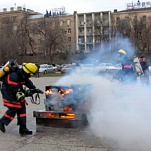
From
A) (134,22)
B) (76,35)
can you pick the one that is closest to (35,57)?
(76,35)

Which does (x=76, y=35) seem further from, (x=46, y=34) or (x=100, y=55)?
(x=100, y=55)

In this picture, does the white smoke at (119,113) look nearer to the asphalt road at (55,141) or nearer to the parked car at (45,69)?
the asphalt road at (55,141)

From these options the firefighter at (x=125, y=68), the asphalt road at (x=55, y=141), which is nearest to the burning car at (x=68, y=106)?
the asphalt road at (x=55, y=141)

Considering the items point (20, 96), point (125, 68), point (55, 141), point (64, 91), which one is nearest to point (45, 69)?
point (125, 68)

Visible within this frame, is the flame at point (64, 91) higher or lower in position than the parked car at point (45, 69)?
higher

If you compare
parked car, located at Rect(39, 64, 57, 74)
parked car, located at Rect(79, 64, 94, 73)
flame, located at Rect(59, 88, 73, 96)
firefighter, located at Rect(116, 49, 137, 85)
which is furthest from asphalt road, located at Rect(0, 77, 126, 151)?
parked car, located at Rect(39, 64, 57, 74)

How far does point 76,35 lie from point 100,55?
3258 inches

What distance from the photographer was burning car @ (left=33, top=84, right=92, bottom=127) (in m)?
7.14

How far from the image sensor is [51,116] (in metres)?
7.22

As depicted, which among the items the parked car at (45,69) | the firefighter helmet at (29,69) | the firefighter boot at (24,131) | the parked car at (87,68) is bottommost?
the parked car at (45,69)

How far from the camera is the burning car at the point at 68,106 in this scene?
281 inches

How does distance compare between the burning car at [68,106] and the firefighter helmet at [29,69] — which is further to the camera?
the burning car at [68,106]

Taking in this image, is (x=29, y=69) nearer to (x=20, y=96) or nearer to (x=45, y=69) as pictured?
(x=20, y=96)

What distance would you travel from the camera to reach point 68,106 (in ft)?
23.9
